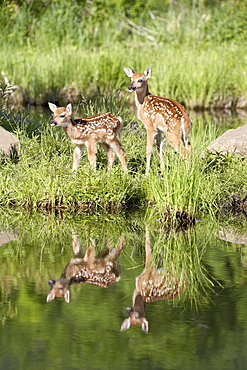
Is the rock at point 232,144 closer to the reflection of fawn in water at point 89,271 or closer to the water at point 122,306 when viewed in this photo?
the water at point 122,306

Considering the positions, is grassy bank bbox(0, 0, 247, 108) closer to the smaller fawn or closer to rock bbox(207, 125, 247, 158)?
rock bbox(207, 125, 247, 158)

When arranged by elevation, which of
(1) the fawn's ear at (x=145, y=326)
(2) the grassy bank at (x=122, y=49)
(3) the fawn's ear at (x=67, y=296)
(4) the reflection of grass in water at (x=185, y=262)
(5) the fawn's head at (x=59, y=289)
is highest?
(1) the fawn's ear at (x=145, y=326)

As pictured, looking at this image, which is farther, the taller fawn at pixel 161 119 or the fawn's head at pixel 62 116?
the taller fawn at pixel 161 119

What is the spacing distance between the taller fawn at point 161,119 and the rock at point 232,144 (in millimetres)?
789

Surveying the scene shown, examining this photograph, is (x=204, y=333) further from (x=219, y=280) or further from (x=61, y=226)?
(x=61, y=226)

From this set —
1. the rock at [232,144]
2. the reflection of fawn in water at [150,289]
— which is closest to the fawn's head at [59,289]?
the reflection of fawn in water at [150,289]

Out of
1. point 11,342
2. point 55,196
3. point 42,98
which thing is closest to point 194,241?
point 55,196

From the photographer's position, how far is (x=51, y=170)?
9.54 meters

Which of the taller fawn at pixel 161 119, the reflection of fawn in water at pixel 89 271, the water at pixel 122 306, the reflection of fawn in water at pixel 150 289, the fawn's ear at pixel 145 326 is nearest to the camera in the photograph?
the water at pixel 122 306

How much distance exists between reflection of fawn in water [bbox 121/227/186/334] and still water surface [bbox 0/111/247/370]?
17 millimetres

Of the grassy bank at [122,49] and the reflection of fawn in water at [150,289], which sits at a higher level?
the reflection of fawn in water at [150,289]

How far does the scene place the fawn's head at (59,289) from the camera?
598 cm

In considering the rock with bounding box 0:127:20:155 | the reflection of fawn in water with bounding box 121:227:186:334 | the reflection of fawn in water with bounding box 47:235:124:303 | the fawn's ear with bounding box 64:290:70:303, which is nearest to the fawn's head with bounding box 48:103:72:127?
the rock with bounding box 0:127:20:155

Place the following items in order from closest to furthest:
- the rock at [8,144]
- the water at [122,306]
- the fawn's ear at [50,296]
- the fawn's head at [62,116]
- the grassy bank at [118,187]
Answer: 1. the water at [122,306]
2. the fawn's ear at [50,296]
3. the grassy bank at [118,187]
4. the fawn's head at [62,116]
5. the rock at [8,144]
